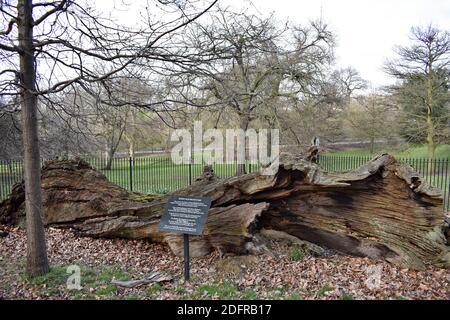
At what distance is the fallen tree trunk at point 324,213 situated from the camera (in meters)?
5.02

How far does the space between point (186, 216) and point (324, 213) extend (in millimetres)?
2341

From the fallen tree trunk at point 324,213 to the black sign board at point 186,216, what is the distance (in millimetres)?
835

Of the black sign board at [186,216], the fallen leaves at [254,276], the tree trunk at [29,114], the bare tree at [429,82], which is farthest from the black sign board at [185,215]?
the bare tree at [429,82]

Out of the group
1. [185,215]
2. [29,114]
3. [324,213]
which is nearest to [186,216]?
[185,215]

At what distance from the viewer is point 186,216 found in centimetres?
473

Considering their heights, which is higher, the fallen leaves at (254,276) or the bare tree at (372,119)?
the bare tree at (372,119)

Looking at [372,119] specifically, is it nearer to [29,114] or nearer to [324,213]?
[324,213]

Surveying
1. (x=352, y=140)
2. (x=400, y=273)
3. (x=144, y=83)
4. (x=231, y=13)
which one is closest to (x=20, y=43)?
(x=144, y=83)

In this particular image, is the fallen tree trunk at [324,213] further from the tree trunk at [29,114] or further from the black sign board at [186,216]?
the tree trunk at [29,114]

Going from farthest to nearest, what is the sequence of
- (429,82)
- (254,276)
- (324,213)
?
1. (429,82)
2. (324,213)
3. (254,276)

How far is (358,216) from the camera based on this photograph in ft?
18.1

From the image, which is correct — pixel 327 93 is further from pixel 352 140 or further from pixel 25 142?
pixel 352 140

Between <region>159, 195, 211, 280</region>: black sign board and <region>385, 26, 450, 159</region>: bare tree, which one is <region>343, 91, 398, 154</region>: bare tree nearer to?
<region>385, 26, 450, 159</region>: bare tree

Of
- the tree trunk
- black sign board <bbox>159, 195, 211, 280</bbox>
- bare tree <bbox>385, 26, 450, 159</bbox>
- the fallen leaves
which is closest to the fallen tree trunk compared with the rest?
the fallen leaves
